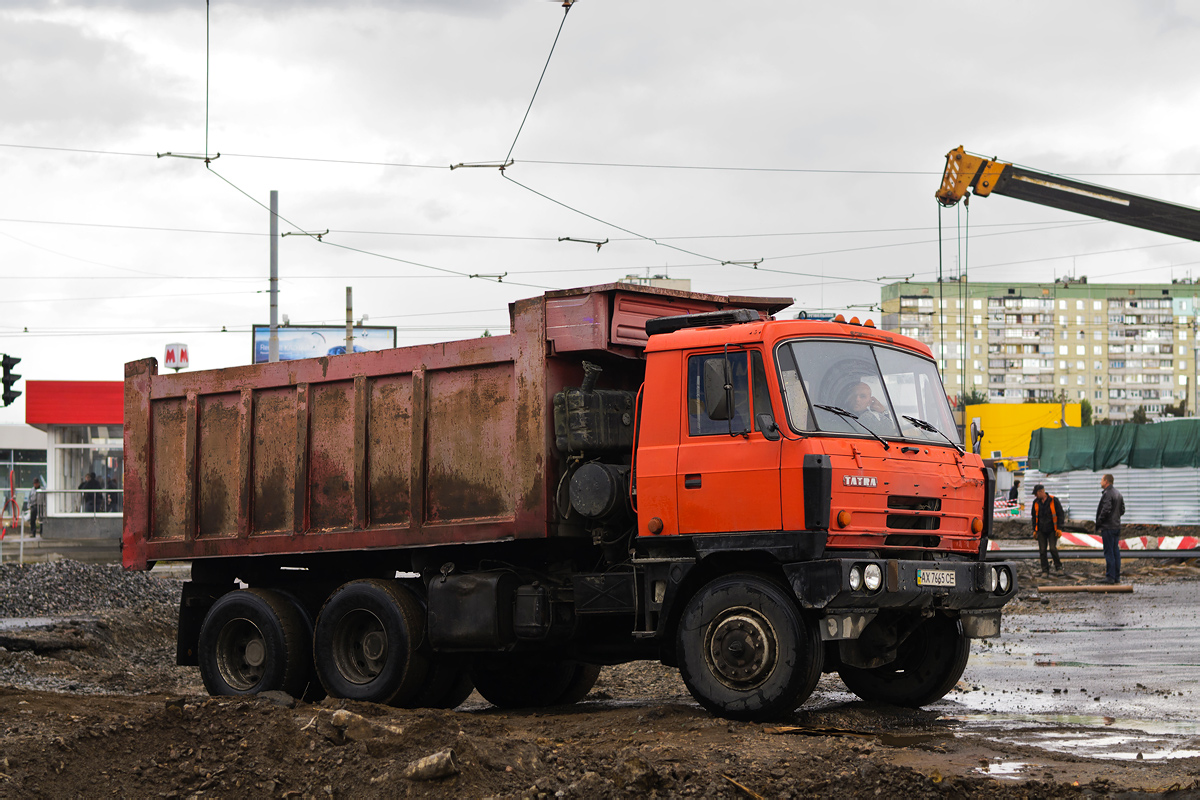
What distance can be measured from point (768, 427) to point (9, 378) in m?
27.3

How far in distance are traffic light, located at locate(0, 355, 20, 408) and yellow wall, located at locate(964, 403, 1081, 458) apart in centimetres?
3673

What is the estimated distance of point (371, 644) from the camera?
10.2 m

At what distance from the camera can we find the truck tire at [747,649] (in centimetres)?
795

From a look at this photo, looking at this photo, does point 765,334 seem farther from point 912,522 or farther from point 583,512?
point 583,512

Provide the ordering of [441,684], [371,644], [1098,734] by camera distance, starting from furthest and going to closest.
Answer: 1. [371,644]
2. [441,684]
3. [1098,734]

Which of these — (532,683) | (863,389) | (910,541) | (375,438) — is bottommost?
(532,683)

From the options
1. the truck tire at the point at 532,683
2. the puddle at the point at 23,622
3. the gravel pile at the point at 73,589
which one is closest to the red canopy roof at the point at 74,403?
the gravel pile at the point at 73,589

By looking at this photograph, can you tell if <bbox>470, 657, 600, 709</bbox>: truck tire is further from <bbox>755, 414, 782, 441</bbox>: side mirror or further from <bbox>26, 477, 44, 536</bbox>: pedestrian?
<bbox>26, 477, 44, 536</bbox>: pedestrian

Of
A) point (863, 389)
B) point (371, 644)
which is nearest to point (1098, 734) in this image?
point (863, 389)

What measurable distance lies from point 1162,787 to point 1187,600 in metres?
14.5

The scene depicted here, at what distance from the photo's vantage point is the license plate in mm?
8352

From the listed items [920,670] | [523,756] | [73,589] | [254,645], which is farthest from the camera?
[73,589]

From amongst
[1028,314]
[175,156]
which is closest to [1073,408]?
[175,156]

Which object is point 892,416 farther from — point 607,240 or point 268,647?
point 607,240
